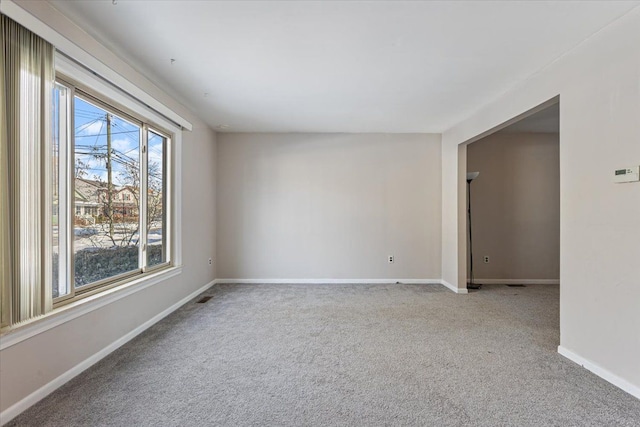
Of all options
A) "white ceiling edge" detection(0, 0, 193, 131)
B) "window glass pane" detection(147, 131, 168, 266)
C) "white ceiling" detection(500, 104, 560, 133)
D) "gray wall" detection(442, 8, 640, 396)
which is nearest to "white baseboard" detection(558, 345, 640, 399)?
"gray wall" detection(442, 8, 640, 396)

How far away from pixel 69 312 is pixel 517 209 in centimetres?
592

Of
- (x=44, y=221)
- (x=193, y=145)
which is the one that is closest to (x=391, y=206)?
(x=193, y=145)

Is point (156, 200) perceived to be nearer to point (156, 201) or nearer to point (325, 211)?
point (156, 201)

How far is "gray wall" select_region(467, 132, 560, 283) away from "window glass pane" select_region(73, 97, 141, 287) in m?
4.98

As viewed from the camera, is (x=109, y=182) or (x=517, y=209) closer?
(x=109, y=182)

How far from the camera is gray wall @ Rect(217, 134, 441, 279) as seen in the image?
5105 millimetres

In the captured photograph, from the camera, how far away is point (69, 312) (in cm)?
208

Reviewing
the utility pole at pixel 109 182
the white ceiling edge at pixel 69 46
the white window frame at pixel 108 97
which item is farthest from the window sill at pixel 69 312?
the white ceiling edge at pixel 69 46

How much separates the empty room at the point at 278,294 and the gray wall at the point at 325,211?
2.60 feet

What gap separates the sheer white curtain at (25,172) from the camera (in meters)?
1.65

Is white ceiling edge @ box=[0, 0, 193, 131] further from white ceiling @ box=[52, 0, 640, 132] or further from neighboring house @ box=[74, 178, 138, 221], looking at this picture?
neighboring house @ box=[74, 178, 138, 221]

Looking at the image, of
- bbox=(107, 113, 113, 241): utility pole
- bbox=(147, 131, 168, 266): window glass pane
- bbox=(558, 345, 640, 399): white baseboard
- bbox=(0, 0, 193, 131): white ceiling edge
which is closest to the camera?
bbox=(0, 0, 193, 131): white ceiling edge

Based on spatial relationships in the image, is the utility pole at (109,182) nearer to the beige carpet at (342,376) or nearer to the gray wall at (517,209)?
the beige carpet at (342,376)

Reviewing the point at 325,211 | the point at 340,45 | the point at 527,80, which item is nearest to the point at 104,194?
the point at 340,45
